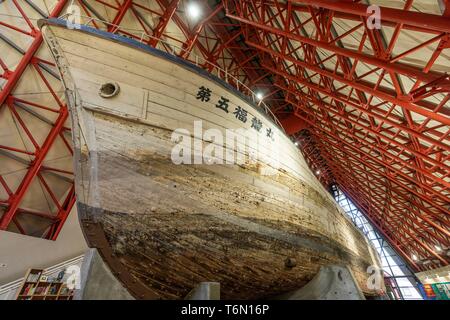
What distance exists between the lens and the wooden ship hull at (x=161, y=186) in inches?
99.5

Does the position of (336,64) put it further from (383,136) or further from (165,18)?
(165,18)

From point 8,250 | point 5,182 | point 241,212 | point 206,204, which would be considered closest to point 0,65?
point 5,182

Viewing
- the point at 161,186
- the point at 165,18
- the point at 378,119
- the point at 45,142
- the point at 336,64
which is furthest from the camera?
the point at 165,18

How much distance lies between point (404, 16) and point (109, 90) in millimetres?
5351

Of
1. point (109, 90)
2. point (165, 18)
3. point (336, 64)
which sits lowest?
point (109, 90)

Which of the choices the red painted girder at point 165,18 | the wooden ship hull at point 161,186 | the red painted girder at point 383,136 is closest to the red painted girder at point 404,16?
the wooden ship hull at point 161,186

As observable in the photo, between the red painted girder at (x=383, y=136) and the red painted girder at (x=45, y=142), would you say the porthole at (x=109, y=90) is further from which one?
the red painted girder at (x=383, y=136)

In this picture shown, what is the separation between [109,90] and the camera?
2.96 metres

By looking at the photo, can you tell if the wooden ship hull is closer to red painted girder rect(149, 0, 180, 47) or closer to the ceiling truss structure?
the ceiling truss structure

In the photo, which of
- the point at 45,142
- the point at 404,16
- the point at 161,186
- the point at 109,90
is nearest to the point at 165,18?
the point at 45,142

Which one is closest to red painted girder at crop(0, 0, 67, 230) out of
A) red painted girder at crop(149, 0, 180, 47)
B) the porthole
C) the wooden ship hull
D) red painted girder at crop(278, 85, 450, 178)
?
red painted girder at crop(149, 0, 180, 47)

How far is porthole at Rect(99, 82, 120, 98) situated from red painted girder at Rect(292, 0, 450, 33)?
491 cm

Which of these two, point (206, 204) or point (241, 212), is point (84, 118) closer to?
point (206, 204)

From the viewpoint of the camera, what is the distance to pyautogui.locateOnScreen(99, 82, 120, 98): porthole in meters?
2.87
